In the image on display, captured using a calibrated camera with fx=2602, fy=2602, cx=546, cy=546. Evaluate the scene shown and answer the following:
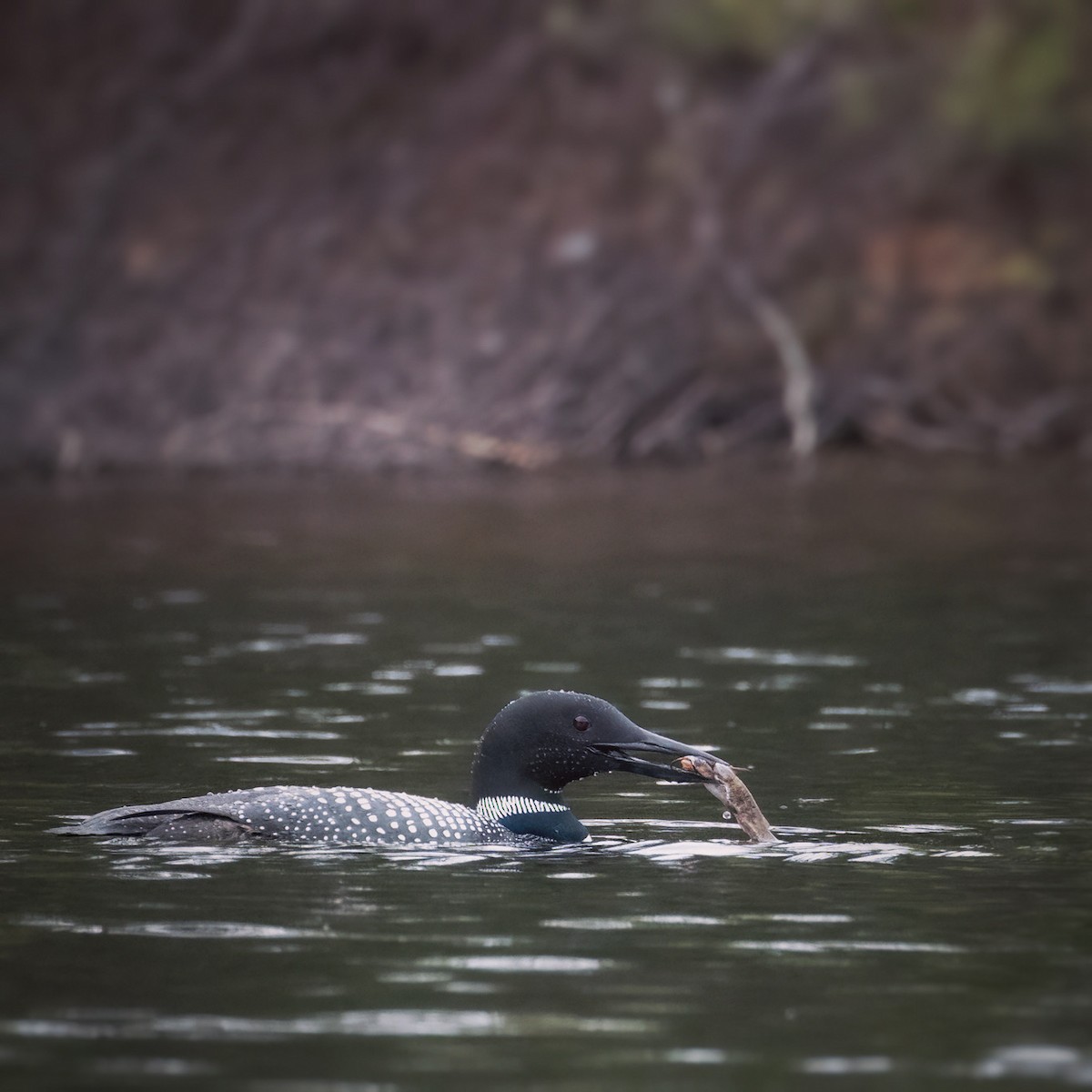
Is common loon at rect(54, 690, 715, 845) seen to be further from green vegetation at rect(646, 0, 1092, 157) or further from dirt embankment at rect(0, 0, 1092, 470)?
green vegetation at rect(646, 0, 1092, 157)

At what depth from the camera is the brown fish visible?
845cm

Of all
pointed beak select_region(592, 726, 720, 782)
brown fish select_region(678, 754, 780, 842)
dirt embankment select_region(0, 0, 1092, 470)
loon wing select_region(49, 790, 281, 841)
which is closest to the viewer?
loon wing select_region(49, 790, 281, 841)

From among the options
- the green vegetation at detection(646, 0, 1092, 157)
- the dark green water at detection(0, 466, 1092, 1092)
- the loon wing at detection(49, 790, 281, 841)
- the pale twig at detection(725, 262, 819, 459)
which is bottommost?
the dark green water at detection(0, 466, 1092, 1092)

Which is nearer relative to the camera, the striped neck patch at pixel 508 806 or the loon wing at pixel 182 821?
the loon wing at pixel 182 821

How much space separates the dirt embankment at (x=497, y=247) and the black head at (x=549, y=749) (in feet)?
74.5

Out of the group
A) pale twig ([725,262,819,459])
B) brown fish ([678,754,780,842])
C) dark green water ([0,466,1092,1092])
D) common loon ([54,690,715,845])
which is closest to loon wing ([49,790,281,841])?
common loon ([54,690,715,845])

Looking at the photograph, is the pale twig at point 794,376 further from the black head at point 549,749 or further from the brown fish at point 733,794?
the brown fish at point 733,794

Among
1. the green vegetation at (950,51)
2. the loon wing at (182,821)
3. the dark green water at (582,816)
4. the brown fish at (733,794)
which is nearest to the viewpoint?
the dark green water at (582,816)

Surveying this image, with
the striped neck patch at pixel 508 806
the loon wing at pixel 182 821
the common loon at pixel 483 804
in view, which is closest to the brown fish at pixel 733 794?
the common loon at pixel 483 804

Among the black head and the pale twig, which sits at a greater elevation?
the pale twig

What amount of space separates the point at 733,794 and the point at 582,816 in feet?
3.59

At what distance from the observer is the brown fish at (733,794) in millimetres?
8445

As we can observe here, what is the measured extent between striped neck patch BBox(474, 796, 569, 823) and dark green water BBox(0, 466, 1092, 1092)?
0.28m

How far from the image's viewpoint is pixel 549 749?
8.76 meters
